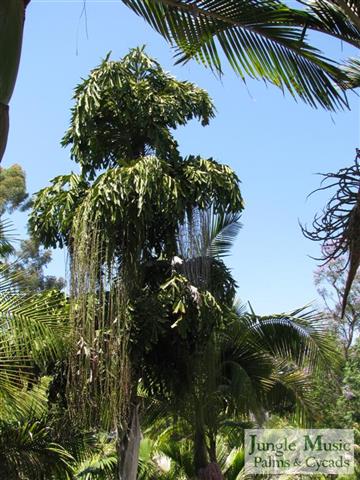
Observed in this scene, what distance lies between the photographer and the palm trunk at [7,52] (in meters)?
1.81

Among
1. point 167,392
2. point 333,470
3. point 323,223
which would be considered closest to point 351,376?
point 333,470

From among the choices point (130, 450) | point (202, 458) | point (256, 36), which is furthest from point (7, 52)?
point (202, 458)

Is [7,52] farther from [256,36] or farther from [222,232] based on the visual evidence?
[222,232]

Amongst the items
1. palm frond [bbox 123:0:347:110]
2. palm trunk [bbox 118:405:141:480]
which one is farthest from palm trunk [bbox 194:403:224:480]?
palm frond [bbox 123:0:347:110]

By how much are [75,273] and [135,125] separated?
3.13m

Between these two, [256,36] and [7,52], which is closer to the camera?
[7,52]

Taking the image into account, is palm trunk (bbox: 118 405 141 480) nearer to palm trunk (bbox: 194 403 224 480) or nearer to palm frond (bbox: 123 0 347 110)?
palm trunk (bbox: 194 403 224 480)

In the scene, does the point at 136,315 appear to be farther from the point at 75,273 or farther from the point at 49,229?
the point at 49,229

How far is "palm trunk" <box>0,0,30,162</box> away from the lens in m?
1.81

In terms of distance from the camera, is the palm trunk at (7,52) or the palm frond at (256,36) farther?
the palm frond at (256,36)

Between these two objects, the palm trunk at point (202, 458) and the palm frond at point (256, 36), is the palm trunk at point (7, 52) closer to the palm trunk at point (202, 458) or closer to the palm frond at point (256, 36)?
the palm frond at point (256, 36)

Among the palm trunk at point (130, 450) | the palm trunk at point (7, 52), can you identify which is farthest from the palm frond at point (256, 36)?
the palm trunk at point (130, 450)

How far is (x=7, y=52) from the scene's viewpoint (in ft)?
Result: 5.96

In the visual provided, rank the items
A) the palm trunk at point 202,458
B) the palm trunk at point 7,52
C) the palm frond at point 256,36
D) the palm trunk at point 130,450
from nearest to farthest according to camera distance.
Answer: the palm trunk at point 7,52
the palm frond at point 256,36
the palm trunk at point 130,450
the palm trunk at point 202,458
